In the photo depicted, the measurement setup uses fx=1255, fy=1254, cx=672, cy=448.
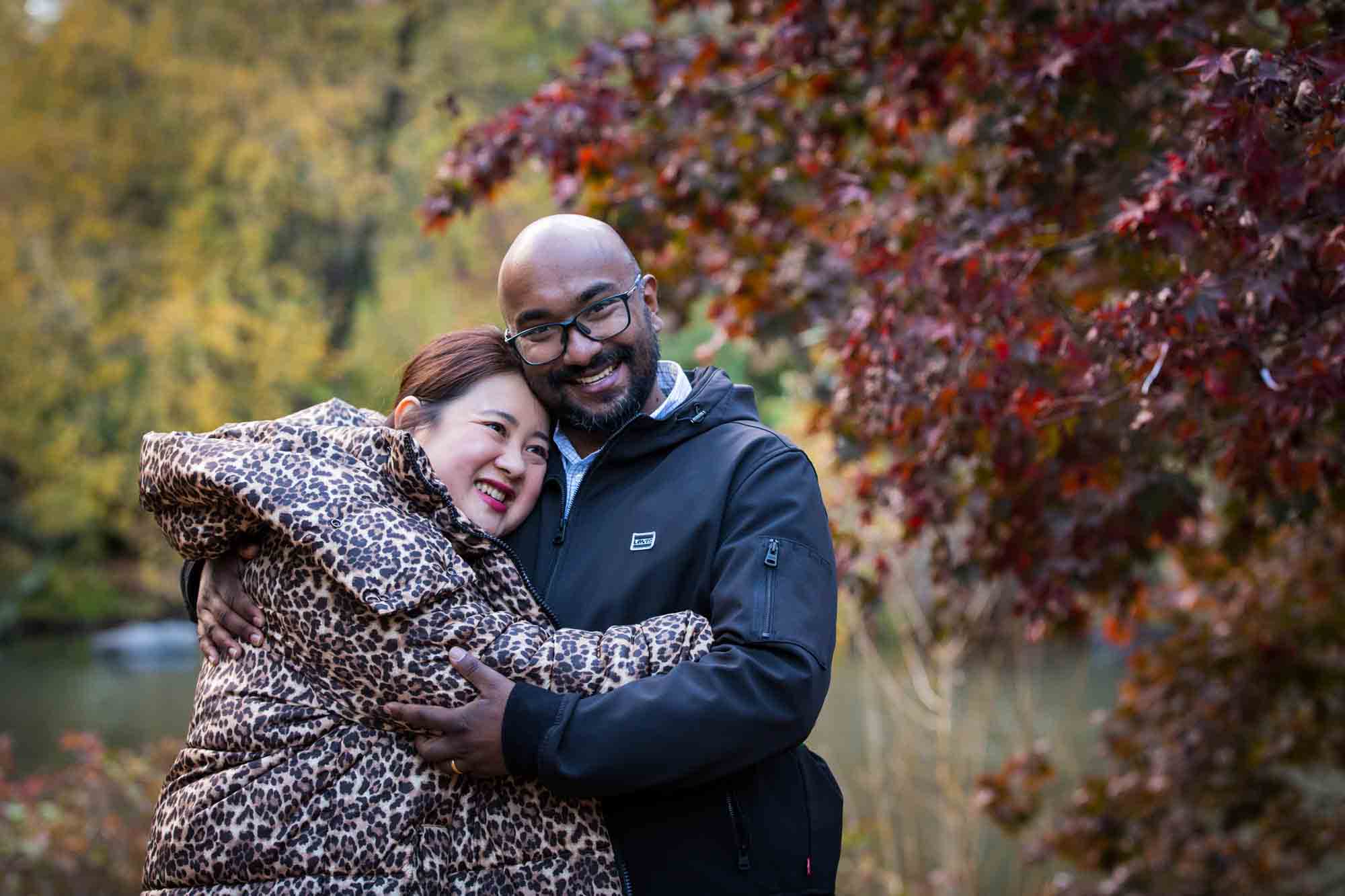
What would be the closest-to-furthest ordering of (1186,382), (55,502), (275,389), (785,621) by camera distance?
(785,621) < (1186,382) < (275,389) < (55,502)

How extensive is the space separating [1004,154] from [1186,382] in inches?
42.3

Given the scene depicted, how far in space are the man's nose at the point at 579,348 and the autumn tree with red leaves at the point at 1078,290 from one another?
1081 mm

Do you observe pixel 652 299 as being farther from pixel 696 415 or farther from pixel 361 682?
pixel 361 682

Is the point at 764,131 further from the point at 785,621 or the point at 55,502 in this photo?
the point at 55,502

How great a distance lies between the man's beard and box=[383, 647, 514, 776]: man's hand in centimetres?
58

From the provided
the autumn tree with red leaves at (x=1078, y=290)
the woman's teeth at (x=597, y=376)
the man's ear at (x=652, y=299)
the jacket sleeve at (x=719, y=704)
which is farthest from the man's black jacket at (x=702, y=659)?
the autumn tree with red leaves at (x=1078, y=290)

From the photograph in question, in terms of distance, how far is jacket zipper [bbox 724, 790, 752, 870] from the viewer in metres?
2.14

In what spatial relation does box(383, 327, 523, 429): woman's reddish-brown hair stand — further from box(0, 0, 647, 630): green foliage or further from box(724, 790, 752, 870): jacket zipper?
box(0, 0, 647, 630): green foliage

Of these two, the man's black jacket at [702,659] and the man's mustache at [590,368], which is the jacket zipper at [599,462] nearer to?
the man's black jacket at [702,659]

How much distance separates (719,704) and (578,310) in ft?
2.83

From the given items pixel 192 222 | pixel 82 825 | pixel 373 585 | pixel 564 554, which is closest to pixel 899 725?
pixel 82 825

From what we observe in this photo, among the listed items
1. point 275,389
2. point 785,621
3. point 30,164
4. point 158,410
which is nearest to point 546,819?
point 785,621

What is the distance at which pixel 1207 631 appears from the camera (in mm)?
4930

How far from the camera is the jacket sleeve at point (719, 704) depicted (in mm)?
1998
